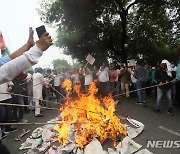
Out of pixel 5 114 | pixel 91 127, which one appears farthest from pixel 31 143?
pixel 91 127

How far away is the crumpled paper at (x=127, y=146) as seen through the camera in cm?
588

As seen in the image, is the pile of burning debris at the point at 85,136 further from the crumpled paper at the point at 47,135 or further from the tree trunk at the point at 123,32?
the tree trunk at the point at 123,32

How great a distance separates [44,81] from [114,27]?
11369mm

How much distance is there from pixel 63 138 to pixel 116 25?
51.4ft

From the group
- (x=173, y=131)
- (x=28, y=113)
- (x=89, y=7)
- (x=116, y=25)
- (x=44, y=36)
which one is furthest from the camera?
(x=116, y=25)

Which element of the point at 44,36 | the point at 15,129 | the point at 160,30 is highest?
the point at 160,30

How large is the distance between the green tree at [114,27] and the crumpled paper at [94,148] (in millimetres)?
12594

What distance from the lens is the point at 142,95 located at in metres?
12.5

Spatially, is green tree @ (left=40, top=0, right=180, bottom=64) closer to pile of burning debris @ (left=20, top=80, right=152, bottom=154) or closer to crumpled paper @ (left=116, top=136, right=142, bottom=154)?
pile of burning debris @ (left=20, top=80, right=152, bottom=154)

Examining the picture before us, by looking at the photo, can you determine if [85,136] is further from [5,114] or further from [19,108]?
[19,108]

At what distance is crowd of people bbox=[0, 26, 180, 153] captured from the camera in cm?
244

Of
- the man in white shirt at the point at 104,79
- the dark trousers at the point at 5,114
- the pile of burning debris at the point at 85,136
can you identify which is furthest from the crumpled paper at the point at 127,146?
the man in white shirt at the point at 104,79

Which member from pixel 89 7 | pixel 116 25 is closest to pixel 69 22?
pixel 89 7

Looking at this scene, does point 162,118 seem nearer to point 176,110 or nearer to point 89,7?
point 176,110
